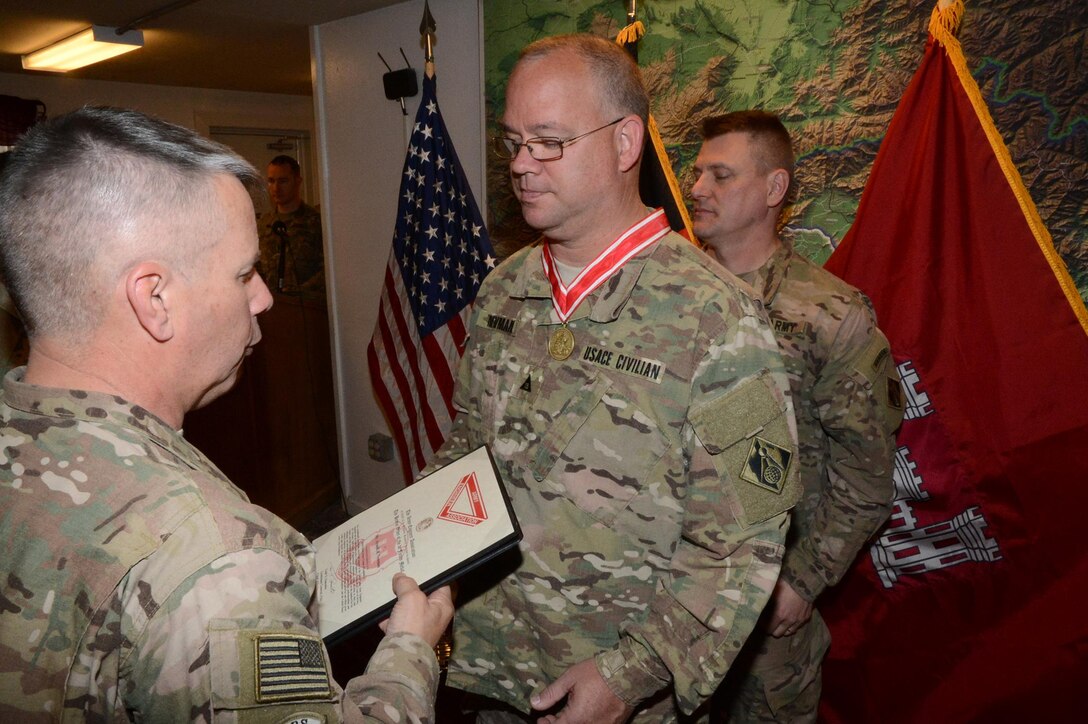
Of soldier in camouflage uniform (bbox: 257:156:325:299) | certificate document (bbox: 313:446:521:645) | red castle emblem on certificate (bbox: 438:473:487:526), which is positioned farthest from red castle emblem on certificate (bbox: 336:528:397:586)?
soldier in camouflage uniform (bbox: 257:156:325:299)

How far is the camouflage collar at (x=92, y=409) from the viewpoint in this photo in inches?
29.4

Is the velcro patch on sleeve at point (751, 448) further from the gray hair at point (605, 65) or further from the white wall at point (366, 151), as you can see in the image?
the white wall at point (366, 151)

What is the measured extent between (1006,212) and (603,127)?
3.68ft

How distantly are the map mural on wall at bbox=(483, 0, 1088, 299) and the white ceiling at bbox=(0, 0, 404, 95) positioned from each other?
1.38 m

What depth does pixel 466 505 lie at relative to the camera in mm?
1161

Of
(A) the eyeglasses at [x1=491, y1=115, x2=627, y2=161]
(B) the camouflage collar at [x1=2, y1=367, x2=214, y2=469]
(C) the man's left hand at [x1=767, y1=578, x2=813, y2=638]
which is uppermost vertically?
(A) the eyeglasses at [x1=491, y1=115, x2=627, y2=161]

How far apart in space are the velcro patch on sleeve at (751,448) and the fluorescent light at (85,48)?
4.56 metres

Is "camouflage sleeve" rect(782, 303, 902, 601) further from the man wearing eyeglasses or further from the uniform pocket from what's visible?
the uniform pocket

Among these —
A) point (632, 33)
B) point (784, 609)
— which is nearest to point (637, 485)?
point (784, 609)

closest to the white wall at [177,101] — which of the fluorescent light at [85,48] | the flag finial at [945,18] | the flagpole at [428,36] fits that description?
the fluorescent light at [85,48]

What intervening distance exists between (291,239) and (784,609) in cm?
396

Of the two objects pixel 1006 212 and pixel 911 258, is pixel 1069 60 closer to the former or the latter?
pixel 1006 212

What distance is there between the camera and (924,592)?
6.20 feet

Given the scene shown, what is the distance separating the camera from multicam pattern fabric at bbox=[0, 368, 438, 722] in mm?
666
